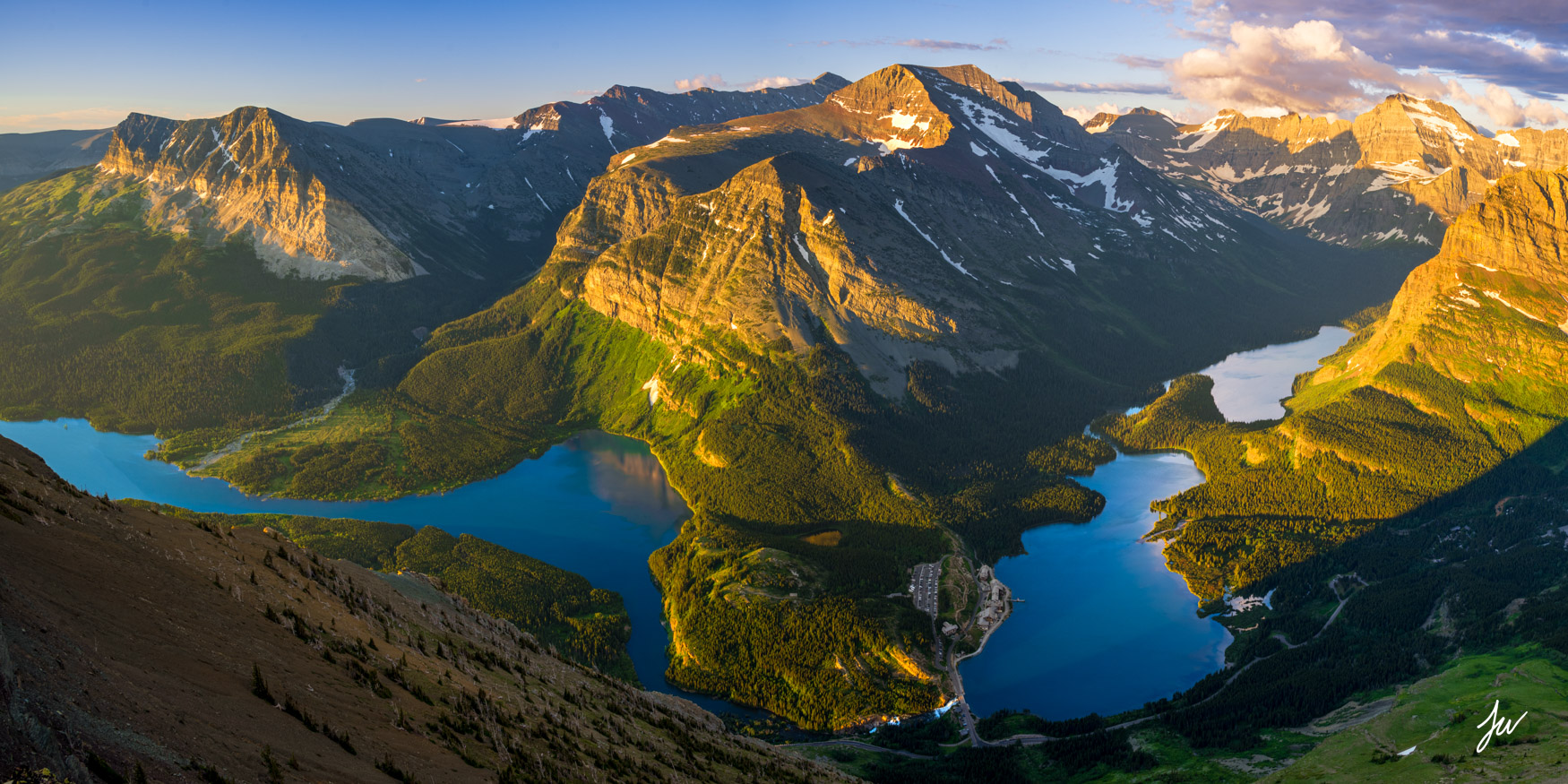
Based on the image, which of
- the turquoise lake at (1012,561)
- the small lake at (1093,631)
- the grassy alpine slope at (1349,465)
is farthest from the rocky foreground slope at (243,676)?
the grassy alpine slope at (1349,465)

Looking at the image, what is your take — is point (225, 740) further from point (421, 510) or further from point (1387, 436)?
point (1387, 436)

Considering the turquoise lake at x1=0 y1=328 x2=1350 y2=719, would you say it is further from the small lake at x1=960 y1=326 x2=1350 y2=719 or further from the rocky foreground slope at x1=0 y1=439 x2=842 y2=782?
the rocky foreground slope at x1=0 y1=439 x2=842 y2=782

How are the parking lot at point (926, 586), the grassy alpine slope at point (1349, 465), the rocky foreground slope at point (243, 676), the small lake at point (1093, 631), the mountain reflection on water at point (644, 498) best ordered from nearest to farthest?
the rocky foreground slope at point (243, 676) → the small lake at point (1093, 631) → the parking lot at point (926, 586) → the grassy alpine slope at point (1349, 465) → the mountain reflection on water at point (644, 498)

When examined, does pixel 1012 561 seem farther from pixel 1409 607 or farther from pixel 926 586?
pixel 1409 607

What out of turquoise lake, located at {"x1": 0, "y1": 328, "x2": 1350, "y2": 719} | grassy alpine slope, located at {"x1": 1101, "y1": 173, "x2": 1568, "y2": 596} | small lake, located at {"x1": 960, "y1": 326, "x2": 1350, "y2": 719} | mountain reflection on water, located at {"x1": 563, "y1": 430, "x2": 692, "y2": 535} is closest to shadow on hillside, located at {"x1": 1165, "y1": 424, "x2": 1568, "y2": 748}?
grassy alpine slope, located at {"x1": 1101, "y1": 173, "x2": 1568, "y2": 596}

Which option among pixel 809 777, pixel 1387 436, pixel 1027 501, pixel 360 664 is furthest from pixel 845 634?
pixel 1387 436

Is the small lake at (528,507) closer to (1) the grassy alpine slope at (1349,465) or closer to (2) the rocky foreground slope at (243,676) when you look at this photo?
(2) the rocky foreground slope at (243,676)

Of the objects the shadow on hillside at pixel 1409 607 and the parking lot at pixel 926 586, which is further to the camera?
the parking lot at pixel 926 586
